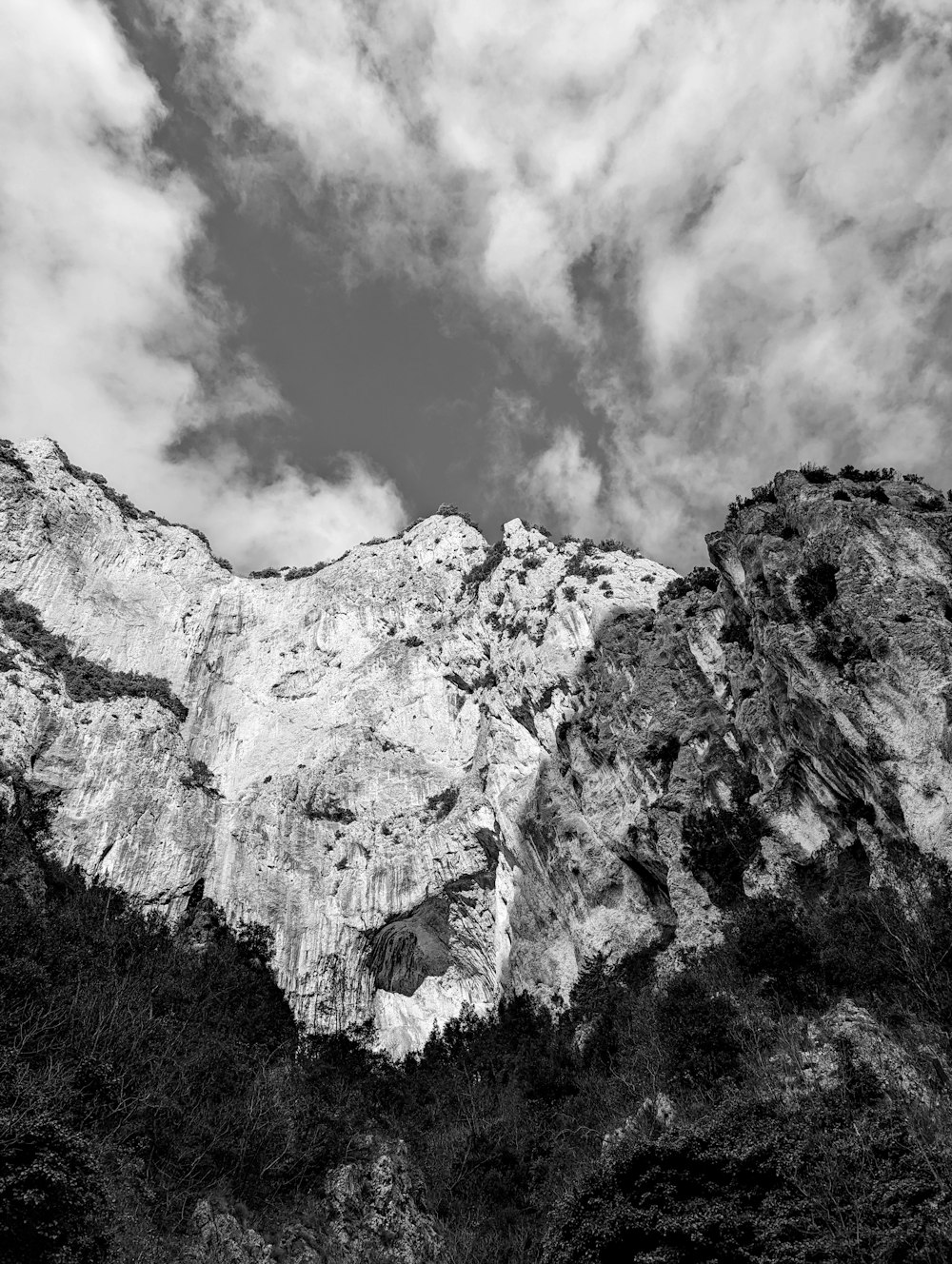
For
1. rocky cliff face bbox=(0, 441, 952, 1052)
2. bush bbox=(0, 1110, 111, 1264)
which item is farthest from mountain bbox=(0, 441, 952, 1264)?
rocky cliff face bbox=(0, 441, 952, 1052)

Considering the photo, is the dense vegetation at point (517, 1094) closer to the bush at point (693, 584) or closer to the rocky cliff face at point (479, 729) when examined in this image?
the rocky cliff face at point (479, 729)

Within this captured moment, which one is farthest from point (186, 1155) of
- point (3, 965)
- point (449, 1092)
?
point (449, 1092)

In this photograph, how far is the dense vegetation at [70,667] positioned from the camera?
47191 millimetres

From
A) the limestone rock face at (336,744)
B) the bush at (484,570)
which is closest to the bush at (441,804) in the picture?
the limestone rock face at (336,744)

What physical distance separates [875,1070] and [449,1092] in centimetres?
2244

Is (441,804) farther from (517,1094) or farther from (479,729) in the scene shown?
(517,1094)

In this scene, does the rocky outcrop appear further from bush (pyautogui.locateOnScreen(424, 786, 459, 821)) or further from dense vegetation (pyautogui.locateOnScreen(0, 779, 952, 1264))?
bush (pyautogui.locateOnScreen(424, 786, 459, 821))

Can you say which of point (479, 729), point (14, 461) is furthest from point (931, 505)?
point (14, 461)

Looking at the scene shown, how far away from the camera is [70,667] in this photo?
48875mm

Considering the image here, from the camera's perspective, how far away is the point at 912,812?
24.6m

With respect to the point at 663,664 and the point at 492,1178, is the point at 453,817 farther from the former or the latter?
the point at 492,1178

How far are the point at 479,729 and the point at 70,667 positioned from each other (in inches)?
1095

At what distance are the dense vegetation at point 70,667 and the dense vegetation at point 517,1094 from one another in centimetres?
1044

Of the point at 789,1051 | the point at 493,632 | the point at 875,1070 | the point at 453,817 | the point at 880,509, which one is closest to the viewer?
the point at 875,1070
